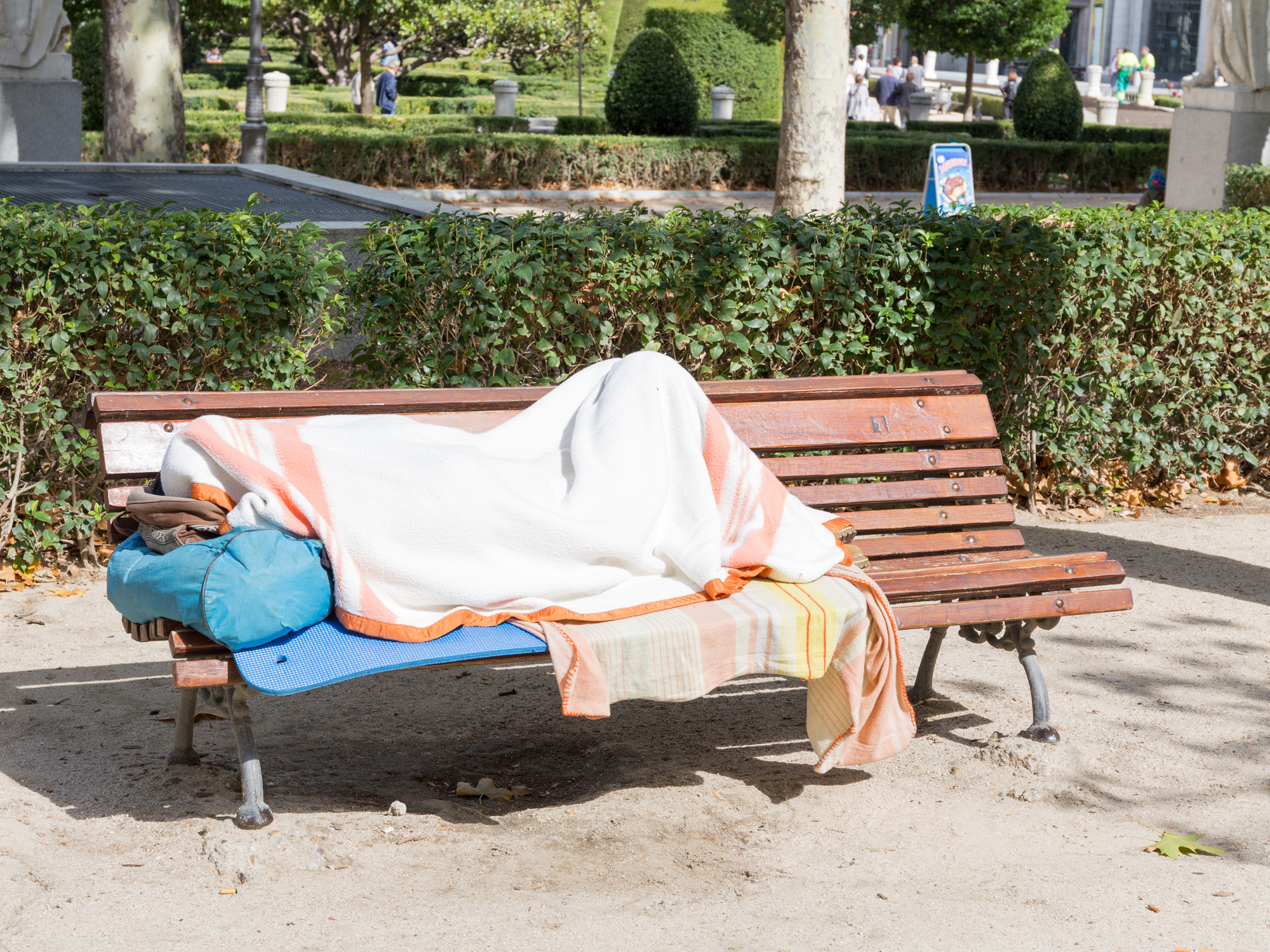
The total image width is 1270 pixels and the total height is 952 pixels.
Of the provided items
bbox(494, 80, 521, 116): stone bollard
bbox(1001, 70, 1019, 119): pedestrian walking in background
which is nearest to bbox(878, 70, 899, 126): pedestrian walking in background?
bbox(1001, 70, 1019, 119): pedestrian walking in background

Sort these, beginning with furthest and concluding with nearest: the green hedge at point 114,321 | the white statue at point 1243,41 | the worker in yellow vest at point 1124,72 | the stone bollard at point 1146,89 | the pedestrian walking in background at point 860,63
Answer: the worker in yellow vest at point 1124,72, the stone bollard at point 1146,89, the pedestrian walking in background at point 860,63, the white statue at point 1243,41, the green hedge at point 114,321

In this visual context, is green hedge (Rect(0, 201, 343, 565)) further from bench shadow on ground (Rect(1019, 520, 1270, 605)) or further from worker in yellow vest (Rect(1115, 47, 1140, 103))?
worker in yellow vest (Rect(1115, 47, 1140, 103))

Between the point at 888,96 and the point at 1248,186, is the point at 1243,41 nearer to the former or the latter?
the point at 1248,186

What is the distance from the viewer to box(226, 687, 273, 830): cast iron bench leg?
2986mm

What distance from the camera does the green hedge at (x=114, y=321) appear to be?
4.55m

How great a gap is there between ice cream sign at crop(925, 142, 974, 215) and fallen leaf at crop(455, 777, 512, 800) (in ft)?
22.6

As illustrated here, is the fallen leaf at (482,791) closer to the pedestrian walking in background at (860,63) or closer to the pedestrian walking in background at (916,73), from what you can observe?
the pedestrian walking in background at (916,73)

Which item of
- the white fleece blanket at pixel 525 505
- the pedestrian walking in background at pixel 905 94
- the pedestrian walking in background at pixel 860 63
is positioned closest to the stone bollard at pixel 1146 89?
the pedestrian walking in background at pixel 860 63

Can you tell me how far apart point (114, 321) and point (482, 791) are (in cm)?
234

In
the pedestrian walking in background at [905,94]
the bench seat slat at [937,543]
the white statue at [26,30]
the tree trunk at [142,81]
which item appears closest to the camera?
the bench seat slat at [937,543]

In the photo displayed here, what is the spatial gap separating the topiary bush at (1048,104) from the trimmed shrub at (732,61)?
7.56m

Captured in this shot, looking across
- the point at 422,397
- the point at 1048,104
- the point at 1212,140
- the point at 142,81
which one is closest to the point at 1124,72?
the point at 1048,104

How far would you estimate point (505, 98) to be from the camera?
2409 centimetres

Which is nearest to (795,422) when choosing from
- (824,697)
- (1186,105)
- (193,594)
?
(824,697)
